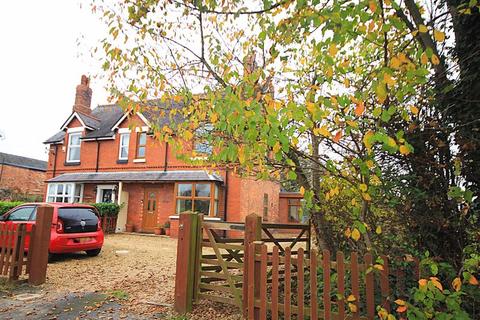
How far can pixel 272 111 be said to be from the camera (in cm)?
296

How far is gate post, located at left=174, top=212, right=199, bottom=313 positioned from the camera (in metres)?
5.37

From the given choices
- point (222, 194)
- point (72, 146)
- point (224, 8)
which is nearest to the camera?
point (224, 8)

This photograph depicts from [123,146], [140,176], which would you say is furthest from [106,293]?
[123,146]

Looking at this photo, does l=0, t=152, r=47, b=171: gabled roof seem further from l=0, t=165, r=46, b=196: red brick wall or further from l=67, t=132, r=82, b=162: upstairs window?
l=67, t=132, r=82, b=162: upstairs window

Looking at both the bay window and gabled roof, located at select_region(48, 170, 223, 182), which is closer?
the bay window

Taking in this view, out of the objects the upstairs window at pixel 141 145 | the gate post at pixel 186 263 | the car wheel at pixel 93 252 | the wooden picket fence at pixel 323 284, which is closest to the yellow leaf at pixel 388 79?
the wooden picket fence at pixel 323 284

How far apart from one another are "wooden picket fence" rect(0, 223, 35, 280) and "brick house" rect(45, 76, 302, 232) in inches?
416

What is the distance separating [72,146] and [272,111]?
78.6ft

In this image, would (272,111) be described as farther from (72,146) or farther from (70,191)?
(72,146)

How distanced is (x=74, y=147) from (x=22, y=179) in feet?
49.4

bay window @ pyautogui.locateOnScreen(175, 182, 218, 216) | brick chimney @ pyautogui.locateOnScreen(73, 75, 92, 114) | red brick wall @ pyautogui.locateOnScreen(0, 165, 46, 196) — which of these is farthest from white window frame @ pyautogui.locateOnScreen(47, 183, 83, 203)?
red brick wall @ pyautogui.locateOnScreen(0, 165, 46, 196)

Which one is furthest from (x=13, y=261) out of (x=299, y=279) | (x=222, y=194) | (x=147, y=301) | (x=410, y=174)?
(x=222, y=194)

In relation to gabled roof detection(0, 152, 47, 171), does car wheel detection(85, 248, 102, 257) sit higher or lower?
lower

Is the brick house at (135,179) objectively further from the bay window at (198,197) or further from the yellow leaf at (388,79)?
the yellow leaf at (388,79)
